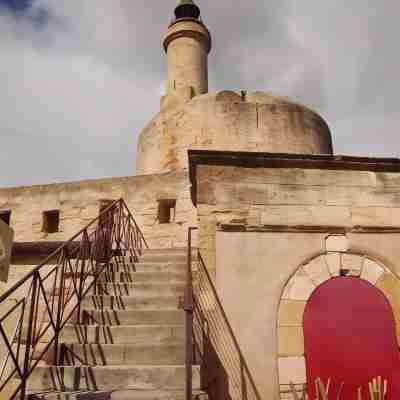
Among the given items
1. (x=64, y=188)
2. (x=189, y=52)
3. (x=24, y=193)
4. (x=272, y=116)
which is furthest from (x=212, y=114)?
→ (x=24, y=193)

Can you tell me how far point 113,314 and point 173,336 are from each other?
0.75 meters

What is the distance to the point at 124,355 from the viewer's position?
3.92 meters

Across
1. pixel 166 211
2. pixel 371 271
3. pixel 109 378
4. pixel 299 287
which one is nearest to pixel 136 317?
pixel 109 378

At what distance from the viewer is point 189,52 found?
1614cm

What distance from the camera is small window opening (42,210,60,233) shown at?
429 inches

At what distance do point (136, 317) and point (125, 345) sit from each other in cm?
52

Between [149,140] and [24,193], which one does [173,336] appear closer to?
[24,193]

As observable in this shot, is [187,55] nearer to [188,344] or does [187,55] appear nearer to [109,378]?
[109,378]

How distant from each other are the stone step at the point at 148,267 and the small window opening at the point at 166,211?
14.0 ft

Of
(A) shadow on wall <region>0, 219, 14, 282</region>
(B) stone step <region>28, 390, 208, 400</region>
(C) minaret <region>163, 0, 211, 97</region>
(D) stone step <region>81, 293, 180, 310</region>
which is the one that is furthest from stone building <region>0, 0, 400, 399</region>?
(C) minaret <region>163, 0, 211, 97</region>

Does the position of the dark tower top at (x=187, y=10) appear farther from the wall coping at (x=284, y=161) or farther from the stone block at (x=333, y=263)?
the stone block at (x=333, y=263)

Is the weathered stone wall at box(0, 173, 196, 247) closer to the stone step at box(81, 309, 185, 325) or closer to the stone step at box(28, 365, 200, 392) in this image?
the stone step at box(81, 309, 185, 325)

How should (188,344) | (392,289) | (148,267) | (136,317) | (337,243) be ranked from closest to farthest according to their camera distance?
(188,344) < (136,317) < (392,289) < (337,243) < (148,267)

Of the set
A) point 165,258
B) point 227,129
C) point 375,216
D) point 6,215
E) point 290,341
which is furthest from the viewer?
point 227,129
